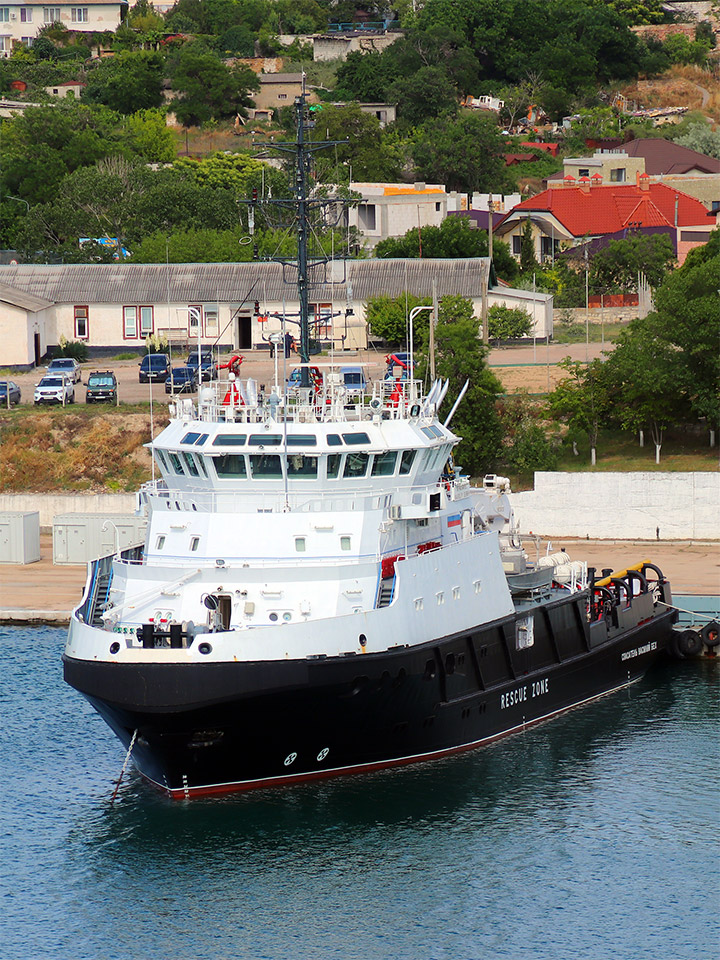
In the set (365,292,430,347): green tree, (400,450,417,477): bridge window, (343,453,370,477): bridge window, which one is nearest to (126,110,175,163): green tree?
(365,292,430,347): green tree

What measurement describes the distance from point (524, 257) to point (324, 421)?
6637cm

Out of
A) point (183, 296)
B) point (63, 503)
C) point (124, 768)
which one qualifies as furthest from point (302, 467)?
point (183, 296)

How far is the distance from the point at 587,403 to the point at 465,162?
6447 cm

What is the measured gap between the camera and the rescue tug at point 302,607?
110 feet

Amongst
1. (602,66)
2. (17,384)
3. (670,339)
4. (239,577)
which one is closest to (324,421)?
(239,577)

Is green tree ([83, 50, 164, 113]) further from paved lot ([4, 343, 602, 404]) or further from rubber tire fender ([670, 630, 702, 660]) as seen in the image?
rubber tire fender ([670, 630, 702, 660])

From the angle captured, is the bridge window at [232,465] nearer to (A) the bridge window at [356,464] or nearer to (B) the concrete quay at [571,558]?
(A) the bridge window at [356,464]

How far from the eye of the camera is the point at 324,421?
122 feet

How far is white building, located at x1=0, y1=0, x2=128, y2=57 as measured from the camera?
181000 millimetres

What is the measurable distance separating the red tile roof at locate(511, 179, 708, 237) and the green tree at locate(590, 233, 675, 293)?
31.2ft

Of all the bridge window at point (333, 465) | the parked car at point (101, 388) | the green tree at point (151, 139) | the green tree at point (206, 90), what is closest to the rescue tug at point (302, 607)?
the bridge window at point (333, 465)

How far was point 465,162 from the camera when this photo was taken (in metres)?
126

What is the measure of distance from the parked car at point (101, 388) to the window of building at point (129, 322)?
12330 millimetres

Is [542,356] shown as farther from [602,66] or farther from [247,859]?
[602,66]
